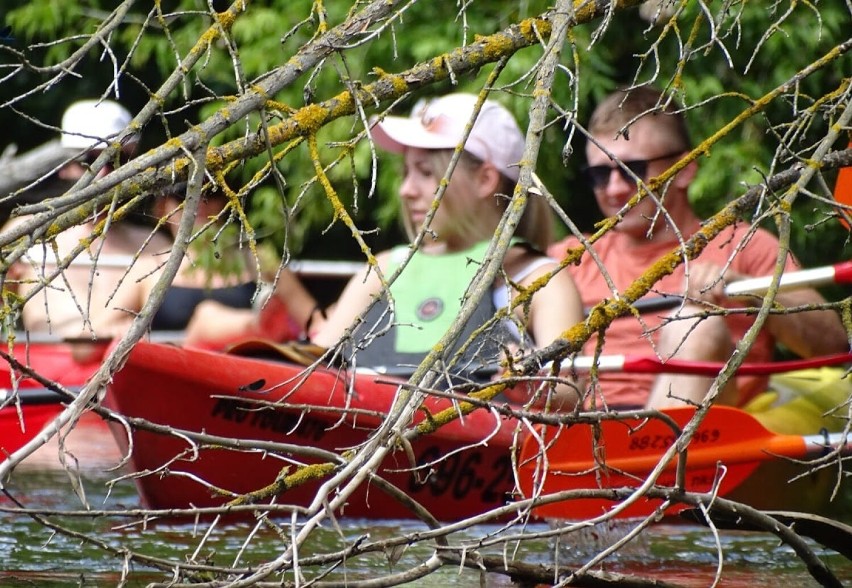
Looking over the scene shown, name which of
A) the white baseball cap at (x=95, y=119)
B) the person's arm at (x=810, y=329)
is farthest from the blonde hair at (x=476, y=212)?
the white baseball cap at (x=95, y=119)

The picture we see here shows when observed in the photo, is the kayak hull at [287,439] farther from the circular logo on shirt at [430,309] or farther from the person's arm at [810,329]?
the circular logo on shirt at [430,309]

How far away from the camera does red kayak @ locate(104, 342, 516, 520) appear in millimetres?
4078

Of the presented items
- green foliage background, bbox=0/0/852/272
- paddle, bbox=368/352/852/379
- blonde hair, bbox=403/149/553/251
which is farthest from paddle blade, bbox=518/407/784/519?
green foliage background, bbox=0/0/852/272

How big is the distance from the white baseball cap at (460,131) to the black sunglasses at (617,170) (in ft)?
1.32

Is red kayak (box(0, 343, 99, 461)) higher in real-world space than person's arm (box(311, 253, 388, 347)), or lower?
lower

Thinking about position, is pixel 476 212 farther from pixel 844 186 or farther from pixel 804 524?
pixel 804 524

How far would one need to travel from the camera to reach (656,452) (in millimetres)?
3996

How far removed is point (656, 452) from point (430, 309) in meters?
0.87

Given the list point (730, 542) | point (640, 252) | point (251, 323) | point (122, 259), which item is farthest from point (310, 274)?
point (730, 542)

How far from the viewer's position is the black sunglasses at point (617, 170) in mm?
4816

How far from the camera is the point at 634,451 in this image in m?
3.98

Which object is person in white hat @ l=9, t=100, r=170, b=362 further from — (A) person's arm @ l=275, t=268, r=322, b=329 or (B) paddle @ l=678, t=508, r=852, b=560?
(B) paddle @ l=678, t=508, r=852, b=560

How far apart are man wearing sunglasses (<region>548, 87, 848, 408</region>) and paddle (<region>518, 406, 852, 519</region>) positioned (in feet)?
0.93

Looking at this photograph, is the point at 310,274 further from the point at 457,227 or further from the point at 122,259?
the point at 457,227
